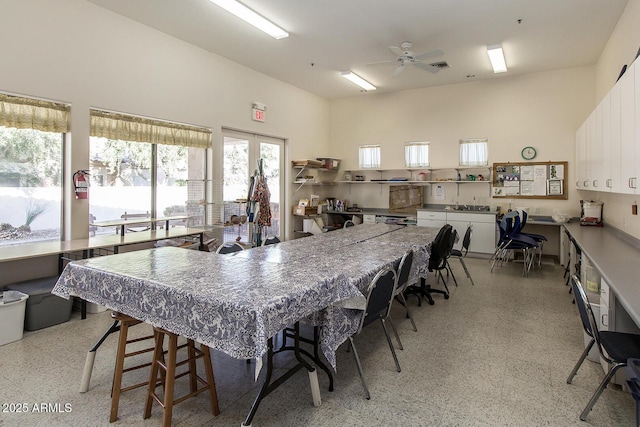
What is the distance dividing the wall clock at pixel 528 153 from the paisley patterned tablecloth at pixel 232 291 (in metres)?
4.86

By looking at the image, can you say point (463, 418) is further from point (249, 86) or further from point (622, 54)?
point (249, 86)

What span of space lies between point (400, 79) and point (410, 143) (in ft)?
4.49

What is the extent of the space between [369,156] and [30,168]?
601 centimetres

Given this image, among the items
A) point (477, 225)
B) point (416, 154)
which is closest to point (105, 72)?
point (416, 154)

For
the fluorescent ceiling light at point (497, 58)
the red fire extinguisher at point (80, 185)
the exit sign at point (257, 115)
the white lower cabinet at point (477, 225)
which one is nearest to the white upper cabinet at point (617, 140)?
the fluorescent ceiling light at point (497, 58)

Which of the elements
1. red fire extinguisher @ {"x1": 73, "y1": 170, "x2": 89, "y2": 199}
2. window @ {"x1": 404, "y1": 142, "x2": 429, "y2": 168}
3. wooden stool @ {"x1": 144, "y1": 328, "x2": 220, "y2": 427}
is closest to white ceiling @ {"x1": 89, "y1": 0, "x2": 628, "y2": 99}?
window @ {"x1": 404, "y1": 142, "x2": 429, "y2": 168}

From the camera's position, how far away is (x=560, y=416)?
6.95ft

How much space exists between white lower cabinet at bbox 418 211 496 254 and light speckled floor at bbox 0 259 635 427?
276cm

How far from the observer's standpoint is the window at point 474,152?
6.85m

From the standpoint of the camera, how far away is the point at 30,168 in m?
3.77

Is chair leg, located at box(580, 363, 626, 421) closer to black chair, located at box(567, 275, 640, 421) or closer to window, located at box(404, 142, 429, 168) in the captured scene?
black chair, located at box(567, 275, 640, 421)

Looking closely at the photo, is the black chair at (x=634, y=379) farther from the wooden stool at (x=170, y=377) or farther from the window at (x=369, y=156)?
the window at (x=369, y=156)

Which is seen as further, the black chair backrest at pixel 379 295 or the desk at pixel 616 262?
the black chair backrest at pixel 379 295

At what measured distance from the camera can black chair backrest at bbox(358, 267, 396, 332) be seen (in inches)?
91.0
